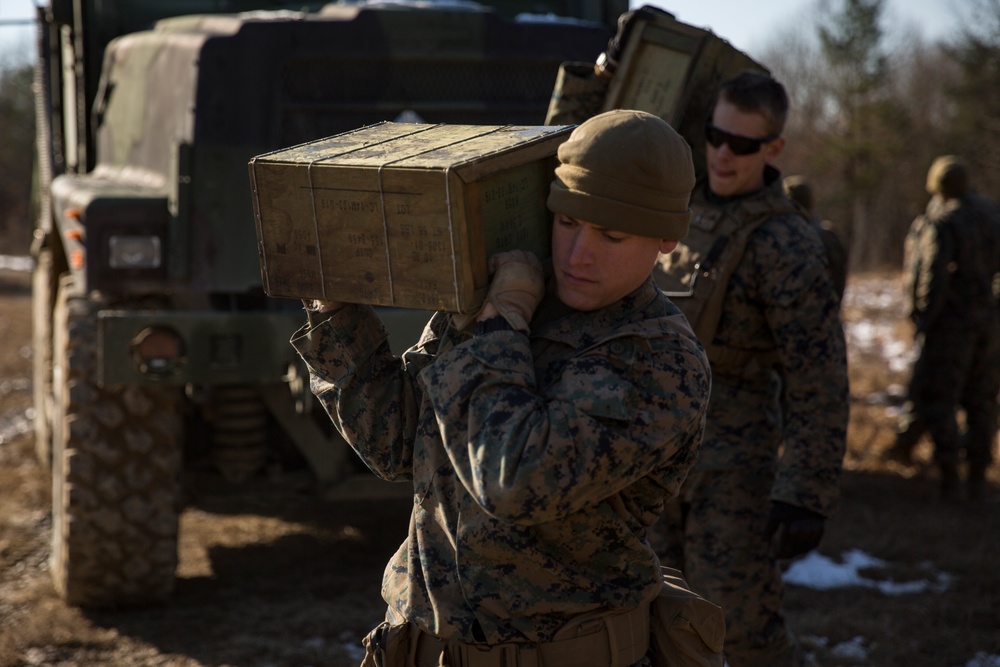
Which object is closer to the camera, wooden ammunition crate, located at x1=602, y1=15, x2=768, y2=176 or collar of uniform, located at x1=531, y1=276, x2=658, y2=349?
collar of uniform, located at x1=531, y1=276, x2=658, y2=349

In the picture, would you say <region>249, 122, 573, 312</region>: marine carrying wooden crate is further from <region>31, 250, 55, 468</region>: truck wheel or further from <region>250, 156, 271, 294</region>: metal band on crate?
<region>31, 250, 55, 468</region>: truck wheel

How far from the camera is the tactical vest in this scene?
307 cm

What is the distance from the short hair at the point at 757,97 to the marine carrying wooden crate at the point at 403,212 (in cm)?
124

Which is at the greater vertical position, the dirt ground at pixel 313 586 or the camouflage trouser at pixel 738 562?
the camouflage trouser at pixel 738 562

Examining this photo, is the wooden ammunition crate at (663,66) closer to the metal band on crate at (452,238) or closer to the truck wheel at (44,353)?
the metal band on crate at (452,238)

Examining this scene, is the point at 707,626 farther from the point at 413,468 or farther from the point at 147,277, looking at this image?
the point at 147,277

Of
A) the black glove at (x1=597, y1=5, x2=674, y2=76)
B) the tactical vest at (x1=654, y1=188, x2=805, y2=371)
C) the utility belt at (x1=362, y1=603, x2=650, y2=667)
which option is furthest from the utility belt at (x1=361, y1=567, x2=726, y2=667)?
the black glove at (x1=597, y1=5, x2=674, y2=76)

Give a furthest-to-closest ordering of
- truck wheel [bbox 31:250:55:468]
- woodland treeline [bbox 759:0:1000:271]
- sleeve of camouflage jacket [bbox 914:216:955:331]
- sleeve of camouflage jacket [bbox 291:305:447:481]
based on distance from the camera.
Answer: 1. woodland treeline [bbox 759:0:1000:271]
2. sleeve of camouflage jacket [bbox 914:216:955:331]
3. truck wheel [bbox 31:250:55:468]
4. sleeve of camouflage jacket [bbox 291:305:447:481]

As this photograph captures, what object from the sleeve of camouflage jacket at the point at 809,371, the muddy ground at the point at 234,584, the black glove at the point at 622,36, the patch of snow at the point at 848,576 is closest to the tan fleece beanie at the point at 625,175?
the sleeve of camouflage jacket at the point at 809,371

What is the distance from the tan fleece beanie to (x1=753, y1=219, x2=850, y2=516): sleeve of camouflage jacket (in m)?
1.29

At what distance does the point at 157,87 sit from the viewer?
448cm

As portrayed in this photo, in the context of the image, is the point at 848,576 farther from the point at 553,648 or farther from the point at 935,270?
the point at 553,648

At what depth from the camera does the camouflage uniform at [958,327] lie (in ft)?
21.5

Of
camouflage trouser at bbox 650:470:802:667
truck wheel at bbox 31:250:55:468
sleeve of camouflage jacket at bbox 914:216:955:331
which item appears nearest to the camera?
camouflage trouser at bbox 650:470:802:667
